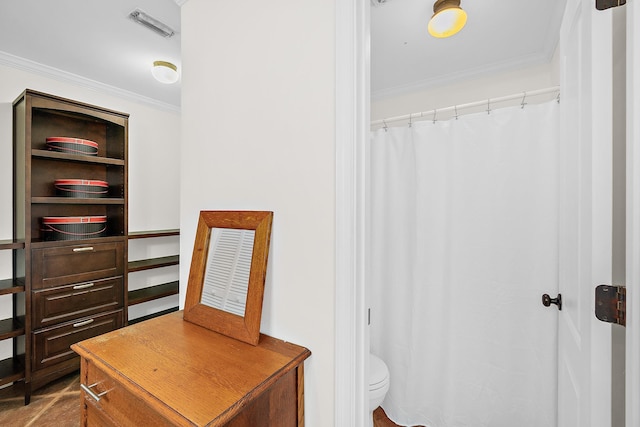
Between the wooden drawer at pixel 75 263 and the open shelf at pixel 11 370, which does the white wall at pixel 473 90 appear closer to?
the wooden drawer at pixel 75 263

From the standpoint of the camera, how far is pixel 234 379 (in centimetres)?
80

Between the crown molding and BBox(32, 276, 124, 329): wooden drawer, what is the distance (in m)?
1.78

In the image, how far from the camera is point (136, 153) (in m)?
3.04

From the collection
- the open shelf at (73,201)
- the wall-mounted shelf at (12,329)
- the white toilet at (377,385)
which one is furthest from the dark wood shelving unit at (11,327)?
the white toilet at (377,385)

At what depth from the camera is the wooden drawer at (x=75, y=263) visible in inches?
81.0

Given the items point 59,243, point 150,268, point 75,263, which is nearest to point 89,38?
point 59,243

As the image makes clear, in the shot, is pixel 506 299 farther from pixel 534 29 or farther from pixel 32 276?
pixel 32 276

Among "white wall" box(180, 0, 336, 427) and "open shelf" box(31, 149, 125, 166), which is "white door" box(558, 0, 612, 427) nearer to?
"white wall" box(180, 0, 336, 427)

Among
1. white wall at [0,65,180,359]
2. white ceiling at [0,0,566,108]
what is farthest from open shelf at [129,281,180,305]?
white ceiling at [0,0,566,108]

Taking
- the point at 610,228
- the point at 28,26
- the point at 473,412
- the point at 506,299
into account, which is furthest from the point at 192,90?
the point at 473,412

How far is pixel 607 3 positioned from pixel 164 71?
8.27ft

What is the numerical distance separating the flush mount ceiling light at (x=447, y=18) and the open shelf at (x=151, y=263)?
300cm

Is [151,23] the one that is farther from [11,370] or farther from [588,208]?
[11,370]

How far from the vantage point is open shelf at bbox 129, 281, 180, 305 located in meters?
2.72
